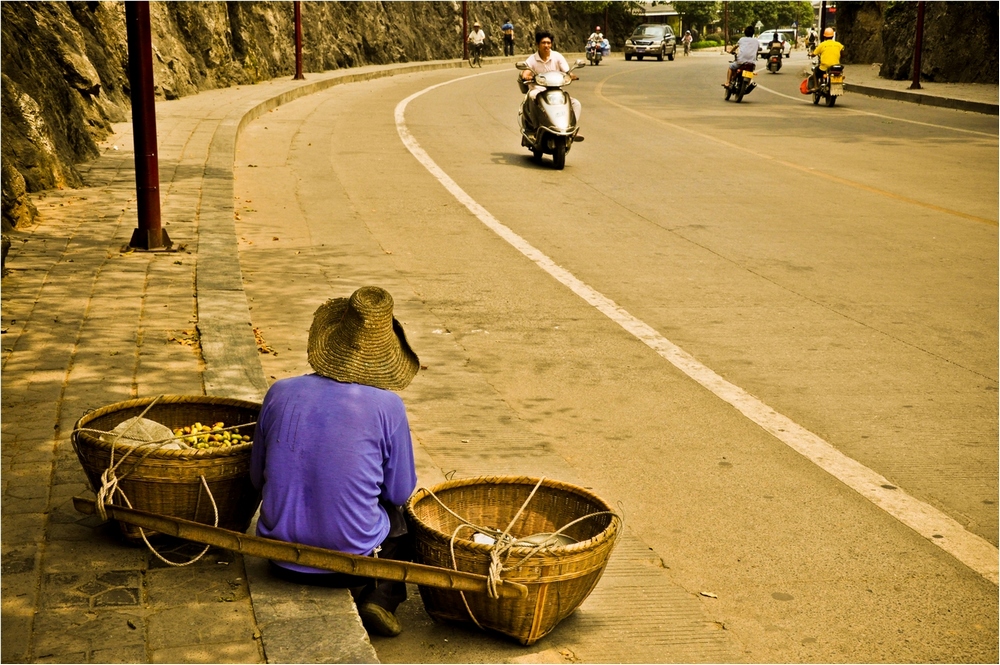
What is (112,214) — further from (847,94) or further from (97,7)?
(847,94)

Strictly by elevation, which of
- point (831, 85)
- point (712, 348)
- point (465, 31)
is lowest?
point (712, 348)

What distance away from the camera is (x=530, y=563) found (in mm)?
4102

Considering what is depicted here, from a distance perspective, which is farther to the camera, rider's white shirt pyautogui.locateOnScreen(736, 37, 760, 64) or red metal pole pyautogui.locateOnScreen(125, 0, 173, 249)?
rider's white shirt pyautogui.locateOnScreen(736, 37, 760, 64)

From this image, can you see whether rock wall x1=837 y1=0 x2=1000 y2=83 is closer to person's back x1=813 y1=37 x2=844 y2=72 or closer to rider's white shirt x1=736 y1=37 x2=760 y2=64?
person's back x1=813 y1=37 x2=844 y2=72

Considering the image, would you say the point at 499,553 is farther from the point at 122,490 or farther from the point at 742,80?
the point at 742,80

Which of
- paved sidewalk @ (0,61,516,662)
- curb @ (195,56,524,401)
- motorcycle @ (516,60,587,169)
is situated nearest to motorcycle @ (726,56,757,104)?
motorcycle @ (516,60,587,169)

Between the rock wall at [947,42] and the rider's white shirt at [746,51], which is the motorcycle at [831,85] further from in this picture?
the rock wall at [947,42]

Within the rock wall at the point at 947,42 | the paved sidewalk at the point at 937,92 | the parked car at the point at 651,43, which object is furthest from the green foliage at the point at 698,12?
the paved sidewalk at the point at 937,92

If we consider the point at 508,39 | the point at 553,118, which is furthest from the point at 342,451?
the point at 508,39

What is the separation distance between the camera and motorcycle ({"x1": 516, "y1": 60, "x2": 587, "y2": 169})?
52.3 feet

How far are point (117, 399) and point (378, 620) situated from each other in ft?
8.68

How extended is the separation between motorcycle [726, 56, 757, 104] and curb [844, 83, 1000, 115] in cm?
414

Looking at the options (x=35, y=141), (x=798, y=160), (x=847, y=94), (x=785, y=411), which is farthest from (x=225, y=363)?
(x=847, y=94)

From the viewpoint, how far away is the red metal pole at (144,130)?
32.7ft
